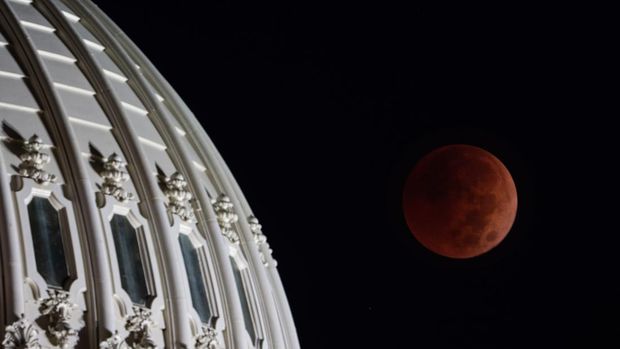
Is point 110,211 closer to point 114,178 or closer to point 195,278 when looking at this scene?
point 114,178

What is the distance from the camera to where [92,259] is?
131 feet

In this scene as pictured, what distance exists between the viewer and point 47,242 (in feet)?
131

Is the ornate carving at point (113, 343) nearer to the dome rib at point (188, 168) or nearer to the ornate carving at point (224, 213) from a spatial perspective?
the dome rib at point (188, 168)

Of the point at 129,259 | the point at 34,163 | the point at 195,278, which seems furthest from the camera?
the point at 195,278

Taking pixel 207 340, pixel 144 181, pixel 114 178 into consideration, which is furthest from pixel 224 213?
pixel 207 340

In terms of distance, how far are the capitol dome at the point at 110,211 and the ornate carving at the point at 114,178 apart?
4cm

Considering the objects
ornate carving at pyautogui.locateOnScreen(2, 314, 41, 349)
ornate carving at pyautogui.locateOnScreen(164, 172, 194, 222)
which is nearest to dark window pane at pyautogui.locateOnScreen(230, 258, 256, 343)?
ornate carving at pyautogui.locateOnScreen(164, 172, 194, 222)

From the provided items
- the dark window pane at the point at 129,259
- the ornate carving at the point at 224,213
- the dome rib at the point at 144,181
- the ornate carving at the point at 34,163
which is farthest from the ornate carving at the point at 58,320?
the ornate carving at the point at 224,213

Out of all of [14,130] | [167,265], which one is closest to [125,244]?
[167,265]

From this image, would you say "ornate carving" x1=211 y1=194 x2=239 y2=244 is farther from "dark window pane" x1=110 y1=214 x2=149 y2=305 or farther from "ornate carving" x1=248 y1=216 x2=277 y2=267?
"dark window pane" x1=110 y1=214 x2=149 y2=305

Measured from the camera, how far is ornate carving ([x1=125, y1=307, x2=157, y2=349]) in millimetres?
39772

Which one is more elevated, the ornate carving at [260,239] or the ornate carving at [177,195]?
the ornate carving at [260,239]

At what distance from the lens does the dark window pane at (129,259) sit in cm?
4159

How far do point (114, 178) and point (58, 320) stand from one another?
646 cm
